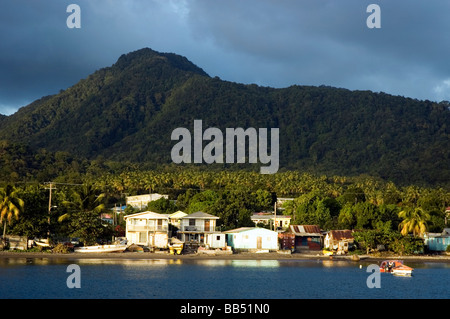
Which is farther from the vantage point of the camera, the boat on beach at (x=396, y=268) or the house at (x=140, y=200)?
the house at (x=140, y=200)

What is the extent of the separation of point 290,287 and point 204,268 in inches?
513

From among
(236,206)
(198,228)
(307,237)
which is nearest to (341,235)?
(307,237)

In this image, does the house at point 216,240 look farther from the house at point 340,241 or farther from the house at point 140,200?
the house at point 140,200

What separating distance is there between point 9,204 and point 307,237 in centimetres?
4216

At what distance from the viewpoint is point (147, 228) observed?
76.1 metres

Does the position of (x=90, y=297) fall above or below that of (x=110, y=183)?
below

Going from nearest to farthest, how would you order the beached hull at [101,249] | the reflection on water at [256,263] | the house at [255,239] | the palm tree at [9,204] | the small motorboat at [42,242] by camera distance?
the palm tree at [9,204] → the reflection on water at [256,263] → the small motorboat at [42,242] → the beached hull at [101,249] → the house at [255,239]

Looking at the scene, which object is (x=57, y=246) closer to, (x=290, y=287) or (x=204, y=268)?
(x=204, y=268)

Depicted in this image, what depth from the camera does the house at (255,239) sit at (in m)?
77.2

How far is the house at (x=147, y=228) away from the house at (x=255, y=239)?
905cm

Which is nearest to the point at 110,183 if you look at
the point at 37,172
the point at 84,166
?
the point at 37,172

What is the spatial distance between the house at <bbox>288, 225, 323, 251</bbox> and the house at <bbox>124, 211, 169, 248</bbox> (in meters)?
20.5

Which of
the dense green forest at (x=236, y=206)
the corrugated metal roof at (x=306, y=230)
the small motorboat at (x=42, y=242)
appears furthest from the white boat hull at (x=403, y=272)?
the small motorboat at (x=42, y=242)

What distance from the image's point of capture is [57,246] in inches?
2712
